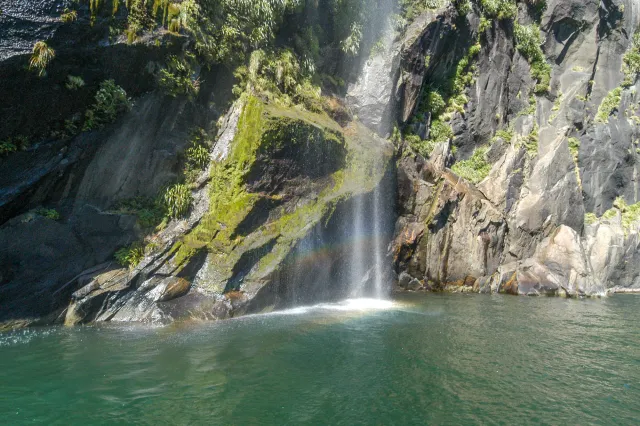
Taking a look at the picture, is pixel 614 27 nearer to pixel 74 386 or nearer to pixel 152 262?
pixel 152 262

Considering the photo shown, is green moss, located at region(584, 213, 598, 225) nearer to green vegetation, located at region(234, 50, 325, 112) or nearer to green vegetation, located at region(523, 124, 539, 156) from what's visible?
green vegetation, located at region(523, 124, 539, 156)

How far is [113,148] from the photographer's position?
1493 cm

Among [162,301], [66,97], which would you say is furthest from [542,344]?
[66,97]

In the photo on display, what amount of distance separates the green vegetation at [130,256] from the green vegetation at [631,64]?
35619mm

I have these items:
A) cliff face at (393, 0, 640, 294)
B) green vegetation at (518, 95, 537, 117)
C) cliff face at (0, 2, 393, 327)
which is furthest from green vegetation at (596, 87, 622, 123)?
cliff face at (0, 2, 393, 327)

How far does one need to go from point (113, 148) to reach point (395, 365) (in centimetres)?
1227

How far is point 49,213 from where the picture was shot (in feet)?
44.3

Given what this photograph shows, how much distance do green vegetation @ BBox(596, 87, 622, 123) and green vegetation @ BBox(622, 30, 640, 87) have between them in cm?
159

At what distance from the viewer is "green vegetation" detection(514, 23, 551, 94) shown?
2932cm

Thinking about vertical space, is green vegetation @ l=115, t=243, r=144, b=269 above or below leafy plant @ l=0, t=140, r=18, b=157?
below

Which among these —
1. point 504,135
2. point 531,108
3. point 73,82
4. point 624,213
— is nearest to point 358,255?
point 73,82

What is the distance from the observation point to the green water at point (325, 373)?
6.95m

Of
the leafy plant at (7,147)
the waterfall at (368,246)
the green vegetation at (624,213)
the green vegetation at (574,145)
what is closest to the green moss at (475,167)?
the green vegetation at (574,145)

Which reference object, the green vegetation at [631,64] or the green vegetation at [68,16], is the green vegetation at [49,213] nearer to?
the green vegetation at [68,16]
